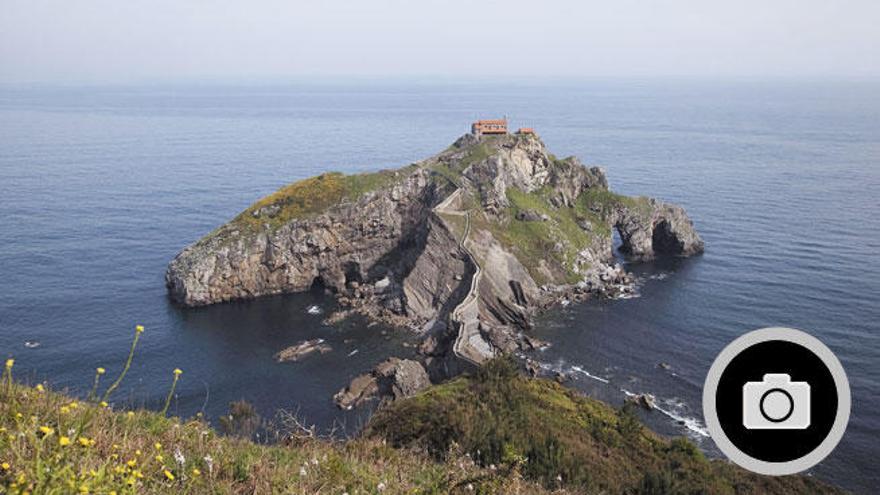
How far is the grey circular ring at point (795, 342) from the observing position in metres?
5.79

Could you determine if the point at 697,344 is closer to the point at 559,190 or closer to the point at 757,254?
the point at 757,254

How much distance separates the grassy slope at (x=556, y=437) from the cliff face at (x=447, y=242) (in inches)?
918

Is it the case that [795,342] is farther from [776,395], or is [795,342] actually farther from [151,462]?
[151,462]

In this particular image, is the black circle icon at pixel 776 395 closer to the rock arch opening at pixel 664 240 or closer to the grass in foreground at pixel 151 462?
the grass in foreground at pixel 151 462

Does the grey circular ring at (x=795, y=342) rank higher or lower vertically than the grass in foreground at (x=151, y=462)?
higher

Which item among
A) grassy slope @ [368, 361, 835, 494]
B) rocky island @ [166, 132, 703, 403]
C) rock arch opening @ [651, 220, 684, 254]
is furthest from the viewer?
rock arch opening @ [651, 220, 684, 254]

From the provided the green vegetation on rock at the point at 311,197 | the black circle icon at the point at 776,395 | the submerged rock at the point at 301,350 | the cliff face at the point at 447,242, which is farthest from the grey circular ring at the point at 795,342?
the green vegetation on rock at the point at 311,197

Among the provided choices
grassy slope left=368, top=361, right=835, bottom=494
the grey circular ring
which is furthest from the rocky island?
the grey circular ring

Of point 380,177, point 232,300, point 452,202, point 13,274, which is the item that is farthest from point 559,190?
point 13,274

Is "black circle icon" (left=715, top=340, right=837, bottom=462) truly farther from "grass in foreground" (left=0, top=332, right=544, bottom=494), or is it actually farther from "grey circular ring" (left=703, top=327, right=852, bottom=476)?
"grass in foreground" (left=0, top=332, right=544, bottom=494)

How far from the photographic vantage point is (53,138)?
564 feet

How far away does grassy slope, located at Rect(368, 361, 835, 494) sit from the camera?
23.0m

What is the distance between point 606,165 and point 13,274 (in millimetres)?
117301

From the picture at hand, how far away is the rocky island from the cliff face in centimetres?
17
